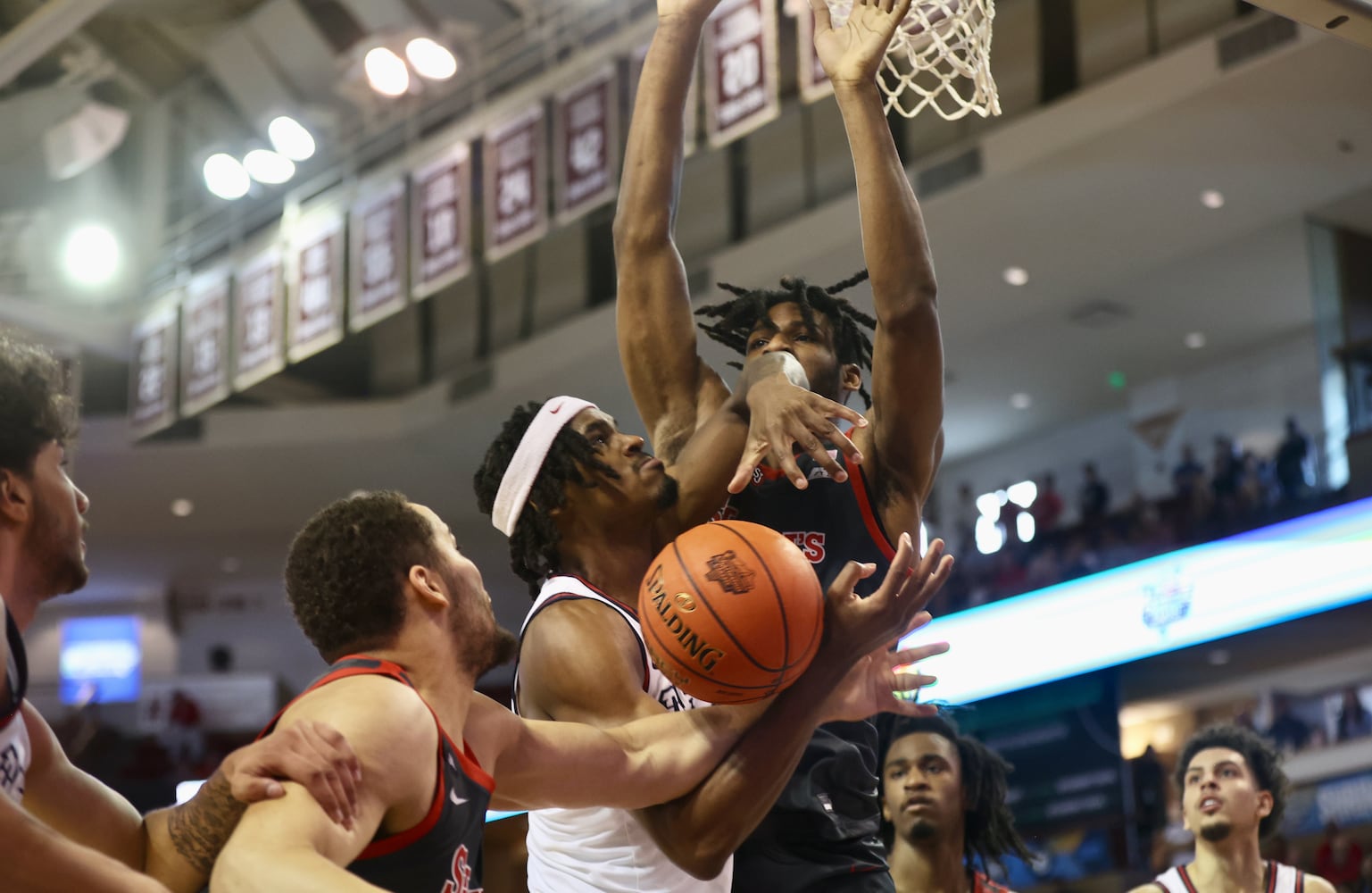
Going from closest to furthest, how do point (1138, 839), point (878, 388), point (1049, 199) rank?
point (878, 388) < point (1138, 839) < point (1049, 199)

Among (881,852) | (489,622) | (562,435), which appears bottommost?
(881,852)

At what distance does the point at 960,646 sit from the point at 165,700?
39.2 ft

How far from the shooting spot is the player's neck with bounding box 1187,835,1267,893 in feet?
21.1

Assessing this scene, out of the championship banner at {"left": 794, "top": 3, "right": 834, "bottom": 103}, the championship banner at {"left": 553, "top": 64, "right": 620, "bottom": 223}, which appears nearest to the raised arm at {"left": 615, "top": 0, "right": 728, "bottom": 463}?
the championship banner at {"left": 794, "top": 3, "right": 834, "bottom": 103}

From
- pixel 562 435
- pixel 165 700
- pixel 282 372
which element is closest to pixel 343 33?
pixel 282 372

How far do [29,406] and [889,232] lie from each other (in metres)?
1.97

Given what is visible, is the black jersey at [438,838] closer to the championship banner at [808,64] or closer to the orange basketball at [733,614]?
the orange basketball at [733,614]

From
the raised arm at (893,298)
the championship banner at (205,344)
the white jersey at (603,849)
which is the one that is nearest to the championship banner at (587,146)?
the championship banner at (205,344)

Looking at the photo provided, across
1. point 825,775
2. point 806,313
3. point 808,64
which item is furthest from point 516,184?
point 825,775

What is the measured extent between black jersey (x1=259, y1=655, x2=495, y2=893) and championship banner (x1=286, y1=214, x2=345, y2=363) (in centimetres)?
1193

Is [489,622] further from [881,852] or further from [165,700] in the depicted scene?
[165,700]

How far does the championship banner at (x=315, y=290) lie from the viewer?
47.3 feet

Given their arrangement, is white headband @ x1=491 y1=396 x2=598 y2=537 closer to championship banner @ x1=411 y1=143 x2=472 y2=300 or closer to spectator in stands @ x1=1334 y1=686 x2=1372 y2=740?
championship banner @ x1=411 y1=143 x2=472 y2=300

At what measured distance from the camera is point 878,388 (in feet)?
12.4
